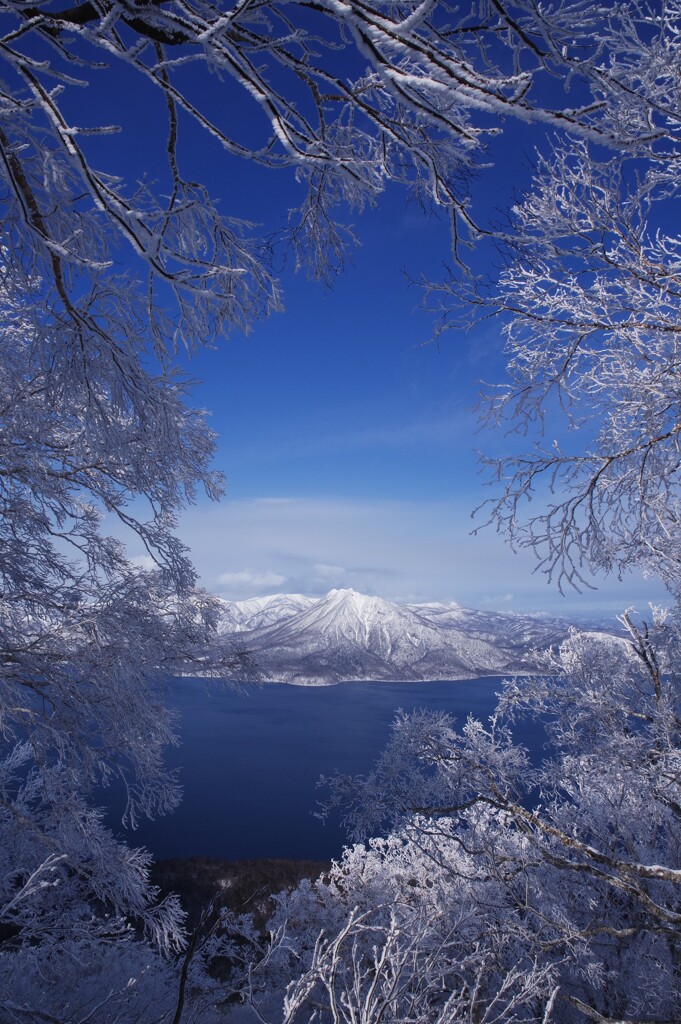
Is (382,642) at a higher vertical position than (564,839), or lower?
lower

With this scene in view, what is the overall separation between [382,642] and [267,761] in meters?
102

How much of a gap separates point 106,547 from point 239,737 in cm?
4326

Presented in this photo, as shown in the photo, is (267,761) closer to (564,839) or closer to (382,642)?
(564,839)

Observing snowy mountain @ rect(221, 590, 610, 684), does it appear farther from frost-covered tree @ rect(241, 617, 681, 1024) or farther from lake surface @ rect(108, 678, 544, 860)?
frost-covered tree @ rect(241, 617, 681, 1024)

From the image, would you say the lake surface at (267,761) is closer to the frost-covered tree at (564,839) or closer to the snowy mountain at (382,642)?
the frost-covered tree at (564,839)

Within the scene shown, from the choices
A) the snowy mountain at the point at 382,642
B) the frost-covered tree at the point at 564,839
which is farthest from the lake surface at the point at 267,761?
the snowy mountain at the point at 382,642

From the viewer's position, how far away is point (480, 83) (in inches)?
30.5

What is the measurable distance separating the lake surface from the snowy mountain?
39.5ft

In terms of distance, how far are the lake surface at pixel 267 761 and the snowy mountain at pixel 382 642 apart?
12053 millimetres

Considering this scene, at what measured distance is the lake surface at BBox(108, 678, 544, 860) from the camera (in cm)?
2430

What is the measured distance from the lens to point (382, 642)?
135 m

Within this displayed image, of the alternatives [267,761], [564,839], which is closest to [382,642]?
[267,761]

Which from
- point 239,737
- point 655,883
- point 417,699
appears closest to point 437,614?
point 417,699

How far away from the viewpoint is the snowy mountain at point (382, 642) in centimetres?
9175
